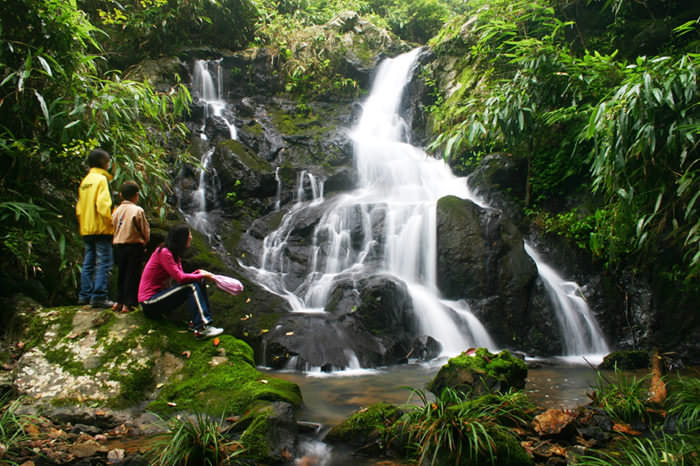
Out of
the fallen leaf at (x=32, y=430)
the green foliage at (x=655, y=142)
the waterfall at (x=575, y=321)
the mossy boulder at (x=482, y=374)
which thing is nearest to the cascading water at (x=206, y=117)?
the fallen leaf at (x=32, y=430)

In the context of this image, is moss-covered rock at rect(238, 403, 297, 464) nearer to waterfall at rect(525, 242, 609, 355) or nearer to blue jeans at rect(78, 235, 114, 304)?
blue jeans at rect(78, 235, 114, 304)

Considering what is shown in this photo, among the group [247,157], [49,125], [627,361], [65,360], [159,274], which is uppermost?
[247,157]

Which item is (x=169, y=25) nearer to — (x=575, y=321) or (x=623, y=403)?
(x=575, y=321)

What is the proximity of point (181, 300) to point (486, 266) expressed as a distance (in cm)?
586

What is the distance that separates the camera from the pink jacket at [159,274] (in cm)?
388

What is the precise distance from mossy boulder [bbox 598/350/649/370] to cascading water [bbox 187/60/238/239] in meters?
8.74

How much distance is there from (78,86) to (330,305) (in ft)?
16.4

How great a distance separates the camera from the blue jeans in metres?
4.25

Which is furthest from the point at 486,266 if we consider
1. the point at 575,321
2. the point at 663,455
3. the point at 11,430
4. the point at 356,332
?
the point at 11,430

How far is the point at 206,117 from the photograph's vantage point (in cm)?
1353

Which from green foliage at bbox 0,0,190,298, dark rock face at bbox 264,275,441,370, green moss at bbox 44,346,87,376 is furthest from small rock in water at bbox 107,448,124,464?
dark rock face at bbox 264,275,441,370

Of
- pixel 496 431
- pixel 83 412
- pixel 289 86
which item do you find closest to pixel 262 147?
pixel 289 86

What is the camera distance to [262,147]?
13297 mm

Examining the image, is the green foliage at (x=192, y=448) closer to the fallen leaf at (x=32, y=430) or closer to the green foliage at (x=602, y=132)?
the fallen leaf at (x=32, y=430)
